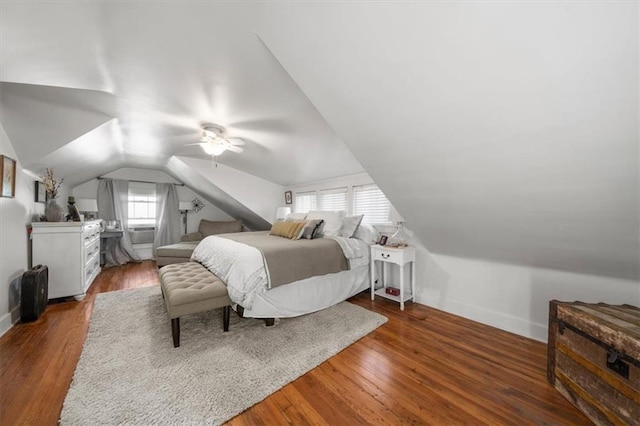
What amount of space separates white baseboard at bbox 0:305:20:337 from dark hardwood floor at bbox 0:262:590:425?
57 mm

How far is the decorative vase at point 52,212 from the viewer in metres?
2.79

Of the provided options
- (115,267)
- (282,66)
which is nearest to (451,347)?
(282,66)

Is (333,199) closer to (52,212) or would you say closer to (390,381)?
(390,381)

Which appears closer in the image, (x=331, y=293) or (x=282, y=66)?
(x=282, y=66)

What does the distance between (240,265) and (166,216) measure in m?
4.49

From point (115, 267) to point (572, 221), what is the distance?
6730 mm

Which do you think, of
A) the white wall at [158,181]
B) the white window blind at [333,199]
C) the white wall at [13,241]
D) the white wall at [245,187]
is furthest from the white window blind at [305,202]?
the white wall at [13,241]

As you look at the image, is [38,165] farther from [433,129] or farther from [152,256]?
[433,129]

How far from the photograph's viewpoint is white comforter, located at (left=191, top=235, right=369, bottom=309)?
2.05 m

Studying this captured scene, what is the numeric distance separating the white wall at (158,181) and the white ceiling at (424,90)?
3054 mm

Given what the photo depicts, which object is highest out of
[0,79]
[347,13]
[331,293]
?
[347,13]

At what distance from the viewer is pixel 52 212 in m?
2.80

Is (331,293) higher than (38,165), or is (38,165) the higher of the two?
(38,165)

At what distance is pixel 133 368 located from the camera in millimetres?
1624
